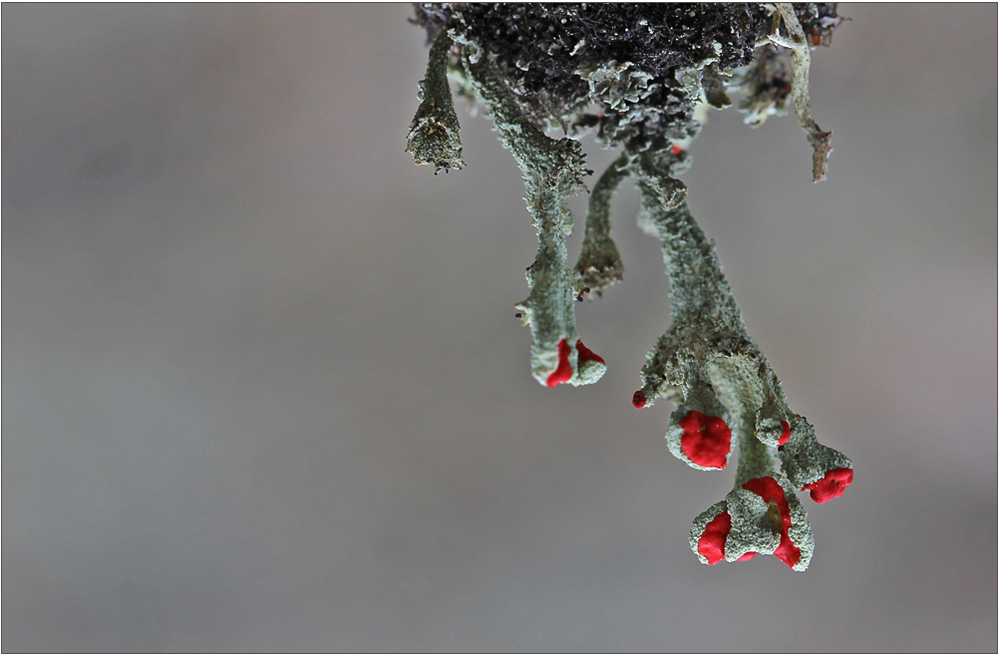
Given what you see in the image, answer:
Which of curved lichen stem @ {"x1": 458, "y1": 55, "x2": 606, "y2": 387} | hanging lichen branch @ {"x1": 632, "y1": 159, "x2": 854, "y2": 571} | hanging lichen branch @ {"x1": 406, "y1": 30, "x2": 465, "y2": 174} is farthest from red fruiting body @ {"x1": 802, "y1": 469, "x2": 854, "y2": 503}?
hanging lichen branch @ {"x1": 406, "y1": 30, "x2": 465, "y2": 174}

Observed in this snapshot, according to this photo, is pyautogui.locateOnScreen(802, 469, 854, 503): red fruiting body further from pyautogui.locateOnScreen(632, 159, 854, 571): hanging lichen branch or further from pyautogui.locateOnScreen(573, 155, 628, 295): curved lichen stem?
A: pyautogui.locateOnScreen(573, 155, 628, 295): curved lichen stem

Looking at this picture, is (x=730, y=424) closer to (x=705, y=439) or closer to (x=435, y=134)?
(x=705, y=439)

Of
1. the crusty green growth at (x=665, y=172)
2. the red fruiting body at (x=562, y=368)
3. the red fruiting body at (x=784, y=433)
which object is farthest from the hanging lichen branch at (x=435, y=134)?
the red fruiting body at (x=784, y=433)

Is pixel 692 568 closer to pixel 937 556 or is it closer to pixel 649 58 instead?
pixel 937 556

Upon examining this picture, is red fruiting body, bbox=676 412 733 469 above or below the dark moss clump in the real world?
below

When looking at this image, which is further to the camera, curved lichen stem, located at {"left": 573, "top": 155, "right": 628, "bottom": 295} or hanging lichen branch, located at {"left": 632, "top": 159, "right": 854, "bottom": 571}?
curved lichen stem, located at {"left": 573, "top": 155, "right": 628, "bottom": 295}

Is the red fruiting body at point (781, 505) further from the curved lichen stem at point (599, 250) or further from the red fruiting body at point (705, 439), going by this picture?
the curved lichen stem at point (599, 250)

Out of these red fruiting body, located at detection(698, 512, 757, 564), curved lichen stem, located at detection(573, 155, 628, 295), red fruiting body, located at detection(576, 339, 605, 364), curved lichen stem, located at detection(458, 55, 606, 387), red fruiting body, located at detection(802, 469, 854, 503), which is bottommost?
red fruiting body, located at detection(698, 512, 757, 564)

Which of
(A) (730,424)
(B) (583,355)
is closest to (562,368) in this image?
(B) (583,355)
